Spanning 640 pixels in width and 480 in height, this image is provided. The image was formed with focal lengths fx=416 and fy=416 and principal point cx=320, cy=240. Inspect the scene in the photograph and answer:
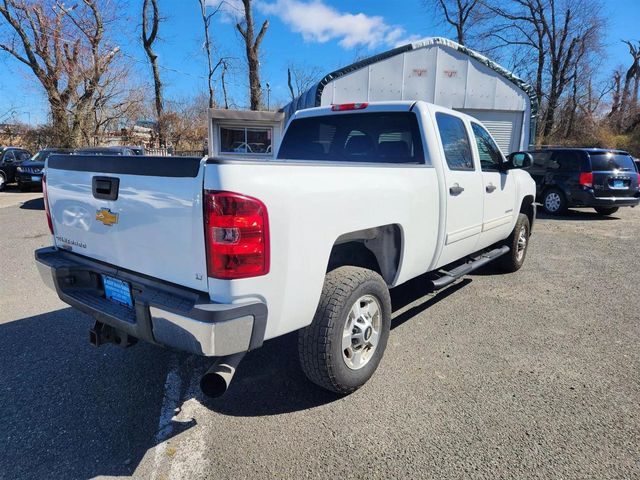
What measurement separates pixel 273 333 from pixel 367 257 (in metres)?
1.23

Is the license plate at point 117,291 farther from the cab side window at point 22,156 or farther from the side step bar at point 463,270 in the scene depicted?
the cab side window at point 22,156

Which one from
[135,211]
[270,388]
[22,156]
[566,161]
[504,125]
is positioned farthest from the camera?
[22,156]

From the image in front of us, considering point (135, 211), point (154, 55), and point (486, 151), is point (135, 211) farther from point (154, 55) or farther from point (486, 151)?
point (154, 55)

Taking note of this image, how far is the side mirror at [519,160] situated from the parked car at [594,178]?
7.16m

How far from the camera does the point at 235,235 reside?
2.03 metres

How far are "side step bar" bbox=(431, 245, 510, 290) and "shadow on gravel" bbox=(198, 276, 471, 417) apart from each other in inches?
55.5

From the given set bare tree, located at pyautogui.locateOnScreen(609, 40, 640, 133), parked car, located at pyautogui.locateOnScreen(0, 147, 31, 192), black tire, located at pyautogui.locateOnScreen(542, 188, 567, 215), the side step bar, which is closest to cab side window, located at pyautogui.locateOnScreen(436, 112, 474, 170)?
the side step bar

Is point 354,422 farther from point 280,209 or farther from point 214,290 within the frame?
point 280,209

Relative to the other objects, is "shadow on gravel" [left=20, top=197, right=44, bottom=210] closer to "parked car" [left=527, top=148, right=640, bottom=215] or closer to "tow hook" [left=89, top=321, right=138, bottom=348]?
"tow hook" [left=89, top=321, right=138, bottom=348]

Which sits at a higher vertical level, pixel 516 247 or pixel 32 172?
pixel 32 172

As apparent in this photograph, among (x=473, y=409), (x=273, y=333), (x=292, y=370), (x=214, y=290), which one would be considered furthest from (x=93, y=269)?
(x=473, y=409)

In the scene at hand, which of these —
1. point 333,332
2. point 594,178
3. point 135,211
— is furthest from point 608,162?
point 135,211

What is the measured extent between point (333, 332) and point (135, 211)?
4.49 feet

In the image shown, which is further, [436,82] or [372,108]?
[436,82]
